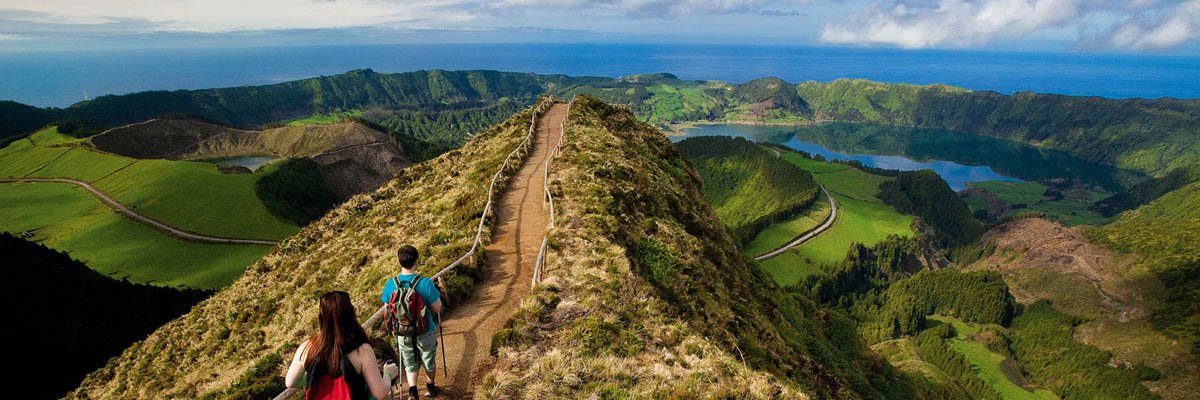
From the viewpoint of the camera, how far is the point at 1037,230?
158250mm

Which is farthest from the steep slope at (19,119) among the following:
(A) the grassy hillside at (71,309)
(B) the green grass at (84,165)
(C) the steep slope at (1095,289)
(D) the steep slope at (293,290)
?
(C) the steep slope at (1095,289)

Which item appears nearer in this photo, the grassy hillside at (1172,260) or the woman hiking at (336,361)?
the woman hiking at (336,361)

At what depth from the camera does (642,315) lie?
14.0 metres

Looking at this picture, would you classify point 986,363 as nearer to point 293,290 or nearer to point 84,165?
point 293,290

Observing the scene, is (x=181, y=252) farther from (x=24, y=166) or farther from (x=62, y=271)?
(x=24, y=166)

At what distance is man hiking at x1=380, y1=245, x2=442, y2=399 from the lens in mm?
9156

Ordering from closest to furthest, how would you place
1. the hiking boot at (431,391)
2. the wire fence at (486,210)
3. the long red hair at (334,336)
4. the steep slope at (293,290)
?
the long red hair at (334,336), the hiking boot at (431,391), the wire fence at (486,210), the steep slope at (293,290)

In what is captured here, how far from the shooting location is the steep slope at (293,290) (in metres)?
15.9

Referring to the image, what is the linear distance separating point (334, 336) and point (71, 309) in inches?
2598

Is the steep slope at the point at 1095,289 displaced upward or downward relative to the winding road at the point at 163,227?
downward

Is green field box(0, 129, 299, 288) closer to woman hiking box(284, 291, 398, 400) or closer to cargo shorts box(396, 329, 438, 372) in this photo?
cargo shorts box(396, 329, 438, 372)

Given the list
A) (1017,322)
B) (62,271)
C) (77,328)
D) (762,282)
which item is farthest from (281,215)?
(1017,322)

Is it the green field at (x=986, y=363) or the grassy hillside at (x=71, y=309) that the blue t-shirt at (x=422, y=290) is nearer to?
the grassy hillside at (x=71, y=309)

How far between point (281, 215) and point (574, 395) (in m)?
99.5
